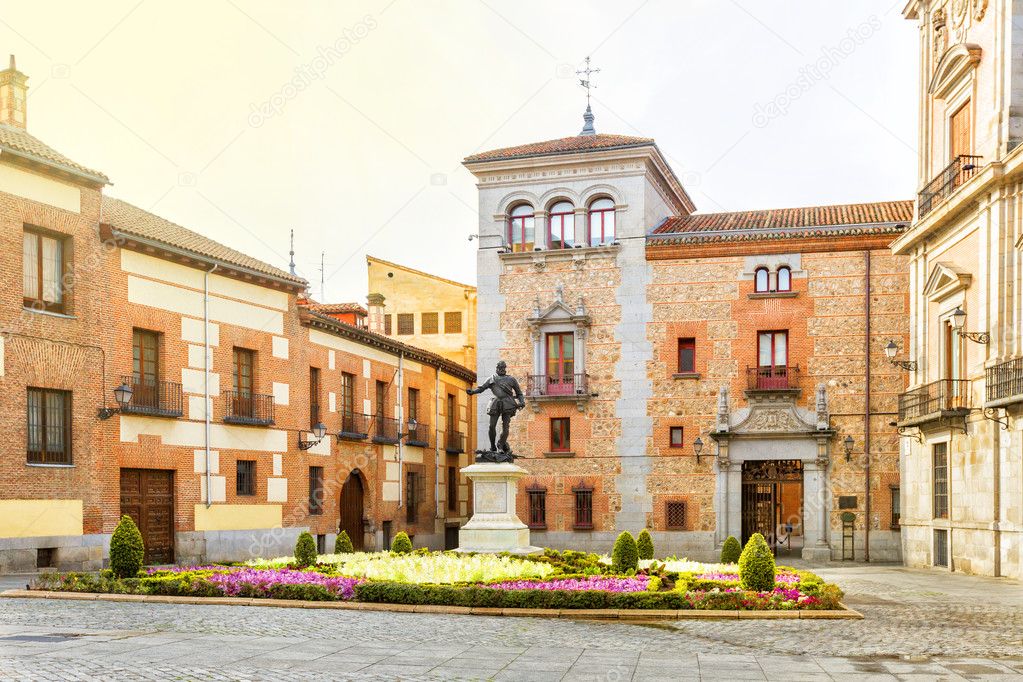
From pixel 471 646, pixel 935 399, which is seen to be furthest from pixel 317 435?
pixel 471 646

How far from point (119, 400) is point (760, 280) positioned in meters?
20.5

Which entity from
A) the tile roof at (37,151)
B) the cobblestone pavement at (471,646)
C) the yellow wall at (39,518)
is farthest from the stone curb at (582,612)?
the tile roof at (37,151)

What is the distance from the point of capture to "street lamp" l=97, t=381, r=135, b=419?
81.1 feet

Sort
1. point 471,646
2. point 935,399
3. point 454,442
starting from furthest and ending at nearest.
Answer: point 454,442, point 935,399, point 471,646

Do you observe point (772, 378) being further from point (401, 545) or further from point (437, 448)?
point (401, 545)

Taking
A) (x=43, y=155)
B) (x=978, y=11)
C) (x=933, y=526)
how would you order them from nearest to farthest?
(x=43, y=155), (x=978, y=11), (x=933, y=526)

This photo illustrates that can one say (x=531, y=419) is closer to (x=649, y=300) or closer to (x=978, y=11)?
(x=649, y=300)

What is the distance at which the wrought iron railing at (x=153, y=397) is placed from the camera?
2597 cm

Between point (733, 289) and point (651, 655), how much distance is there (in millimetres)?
25905

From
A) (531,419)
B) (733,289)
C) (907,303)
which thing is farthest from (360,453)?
(907,303)

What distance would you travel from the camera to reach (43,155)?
23.7 m

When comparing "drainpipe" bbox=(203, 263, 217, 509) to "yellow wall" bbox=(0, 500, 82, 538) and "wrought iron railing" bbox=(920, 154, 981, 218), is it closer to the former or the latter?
"yellow wall" bbox=(0, 500, 82, 538)

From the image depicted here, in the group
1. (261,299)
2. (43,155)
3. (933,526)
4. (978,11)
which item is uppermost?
(978,11)

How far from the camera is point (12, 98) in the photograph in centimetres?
2617
